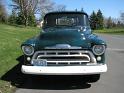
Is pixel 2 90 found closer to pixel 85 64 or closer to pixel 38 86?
pixel 38 86

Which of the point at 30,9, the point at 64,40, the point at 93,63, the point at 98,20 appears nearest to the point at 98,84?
the point at 93,63

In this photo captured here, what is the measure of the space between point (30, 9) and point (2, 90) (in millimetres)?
57164

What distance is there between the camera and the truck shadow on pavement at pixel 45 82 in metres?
7.95

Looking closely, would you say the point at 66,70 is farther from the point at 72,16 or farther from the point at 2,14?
the point at 2,14

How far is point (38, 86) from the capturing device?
26.2 feet

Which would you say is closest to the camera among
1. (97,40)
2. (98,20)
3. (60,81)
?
(97,40)

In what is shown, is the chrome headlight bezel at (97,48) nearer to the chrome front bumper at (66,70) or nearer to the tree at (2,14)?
the chrome front bumper at (66,70)

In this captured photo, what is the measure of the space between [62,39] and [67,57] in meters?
0.57

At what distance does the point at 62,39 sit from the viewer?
8008mm

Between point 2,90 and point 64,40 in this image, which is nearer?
point 2,90

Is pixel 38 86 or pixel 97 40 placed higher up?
pixel 97 40

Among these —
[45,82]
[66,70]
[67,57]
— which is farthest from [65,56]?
[45,82]

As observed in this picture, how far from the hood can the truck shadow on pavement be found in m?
1.00

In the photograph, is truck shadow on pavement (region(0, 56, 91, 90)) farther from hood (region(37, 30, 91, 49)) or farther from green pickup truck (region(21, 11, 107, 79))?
hood (region(37, 30, 91, 49))
